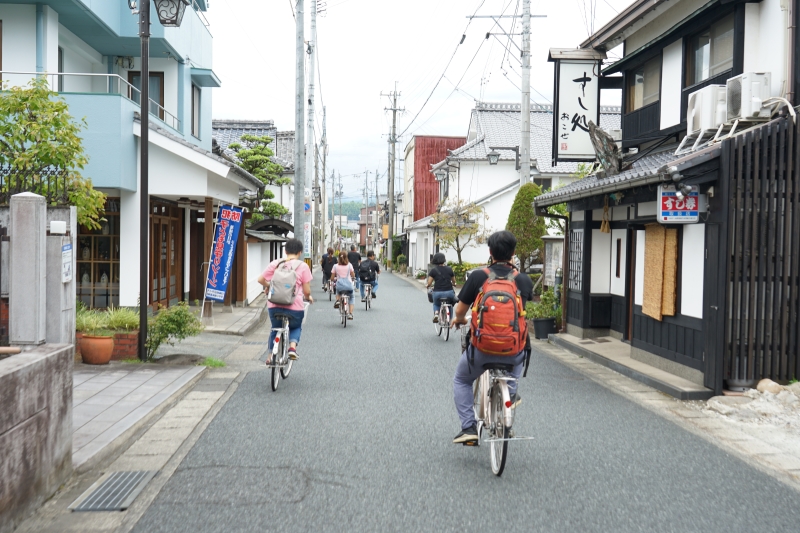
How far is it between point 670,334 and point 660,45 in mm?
5817

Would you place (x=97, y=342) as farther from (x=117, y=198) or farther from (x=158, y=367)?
(x=117, y=198)

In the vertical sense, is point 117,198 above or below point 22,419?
above

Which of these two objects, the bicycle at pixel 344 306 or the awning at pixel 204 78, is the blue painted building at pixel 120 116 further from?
the bicycle at pixel 344 306

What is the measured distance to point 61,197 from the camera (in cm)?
1024

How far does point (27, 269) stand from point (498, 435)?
393cm

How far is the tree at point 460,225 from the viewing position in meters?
35.7

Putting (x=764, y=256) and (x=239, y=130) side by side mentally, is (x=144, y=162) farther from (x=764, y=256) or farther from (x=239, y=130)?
(x=239, y=130)

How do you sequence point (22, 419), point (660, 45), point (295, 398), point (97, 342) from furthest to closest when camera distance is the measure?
point (660, 45) → point (97, 342) → point (295, 398) → point (22, 419)

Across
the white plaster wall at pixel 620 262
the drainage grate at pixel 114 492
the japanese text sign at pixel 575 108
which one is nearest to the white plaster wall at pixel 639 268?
the white plaster wall at pixel 620 262

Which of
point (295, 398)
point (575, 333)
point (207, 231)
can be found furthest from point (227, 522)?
point (207, 231)

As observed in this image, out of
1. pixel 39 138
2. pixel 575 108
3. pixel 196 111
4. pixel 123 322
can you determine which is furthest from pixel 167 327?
pixel 196 111

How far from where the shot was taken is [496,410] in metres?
5.88

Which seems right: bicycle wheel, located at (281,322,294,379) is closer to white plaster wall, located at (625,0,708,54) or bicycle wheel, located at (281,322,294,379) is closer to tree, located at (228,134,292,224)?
white plaster wall, located at (625,0,708,54)

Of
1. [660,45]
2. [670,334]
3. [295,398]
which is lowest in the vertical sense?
[295,398]
